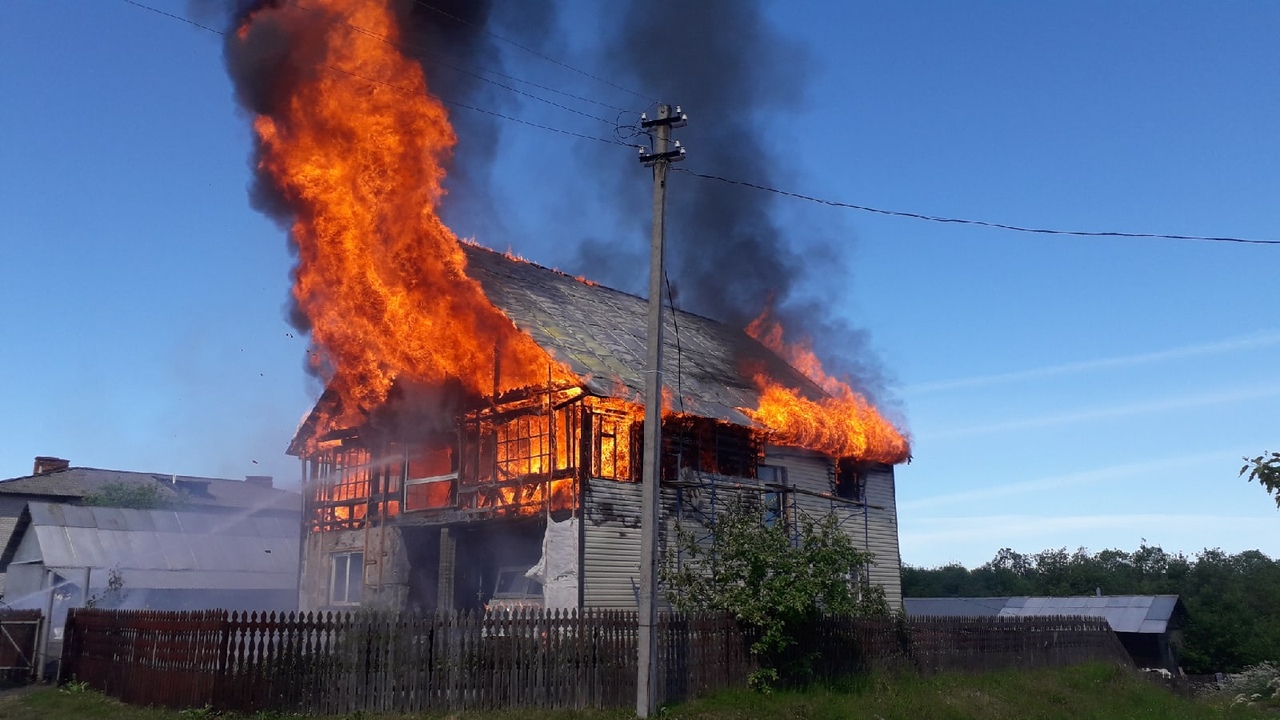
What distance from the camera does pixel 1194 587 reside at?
6300cm

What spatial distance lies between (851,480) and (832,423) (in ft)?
6.86

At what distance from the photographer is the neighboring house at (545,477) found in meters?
20.3

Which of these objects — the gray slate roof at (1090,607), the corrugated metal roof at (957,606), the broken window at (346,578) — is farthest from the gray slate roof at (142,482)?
the gray slate roof at (1090,607)

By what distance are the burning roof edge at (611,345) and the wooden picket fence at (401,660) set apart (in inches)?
245

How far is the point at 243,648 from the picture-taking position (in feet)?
44.5

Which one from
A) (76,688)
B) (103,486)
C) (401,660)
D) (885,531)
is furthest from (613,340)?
(103,486)

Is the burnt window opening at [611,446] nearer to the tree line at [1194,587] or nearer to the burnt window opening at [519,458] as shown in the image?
the burnt window opening at [519,458]

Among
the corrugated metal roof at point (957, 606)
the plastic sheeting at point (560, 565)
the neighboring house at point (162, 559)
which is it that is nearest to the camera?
the plastic sheeting at point (560, 565)

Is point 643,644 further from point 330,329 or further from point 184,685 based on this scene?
point 330,329

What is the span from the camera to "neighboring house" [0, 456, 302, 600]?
4778 centimetres

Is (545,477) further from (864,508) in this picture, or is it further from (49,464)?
(49,464)

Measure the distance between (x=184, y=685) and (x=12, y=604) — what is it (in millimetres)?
26158

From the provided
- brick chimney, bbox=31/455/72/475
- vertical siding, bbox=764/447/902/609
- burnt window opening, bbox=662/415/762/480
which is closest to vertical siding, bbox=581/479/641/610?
burnt window opening, bbox=662/415/762/480

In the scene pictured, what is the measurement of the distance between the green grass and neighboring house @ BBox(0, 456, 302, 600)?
26360 mm
